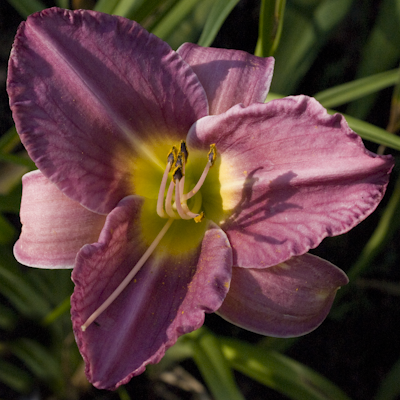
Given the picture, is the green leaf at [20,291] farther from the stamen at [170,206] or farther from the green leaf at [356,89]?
the green leaf at [356,89]

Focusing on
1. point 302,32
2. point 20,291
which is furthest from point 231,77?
point 20,291

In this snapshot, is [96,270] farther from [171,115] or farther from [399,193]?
[399,193]

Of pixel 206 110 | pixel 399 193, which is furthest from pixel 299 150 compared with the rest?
pixel 399 193

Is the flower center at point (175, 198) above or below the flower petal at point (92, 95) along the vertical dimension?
below

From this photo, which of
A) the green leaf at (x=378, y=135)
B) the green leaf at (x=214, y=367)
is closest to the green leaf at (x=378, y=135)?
the green leaf at (x=378, y=135)

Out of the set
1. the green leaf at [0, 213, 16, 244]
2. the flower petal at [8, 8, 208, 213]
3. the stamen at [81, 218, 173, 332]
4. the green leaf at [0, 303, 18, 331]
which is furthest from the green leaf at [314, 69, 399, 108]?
the green leaf at [0, 303, 18, 331]

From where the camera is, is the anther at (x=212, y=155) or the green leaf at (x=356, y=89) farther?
the green leaf at (x=356, y=89)
